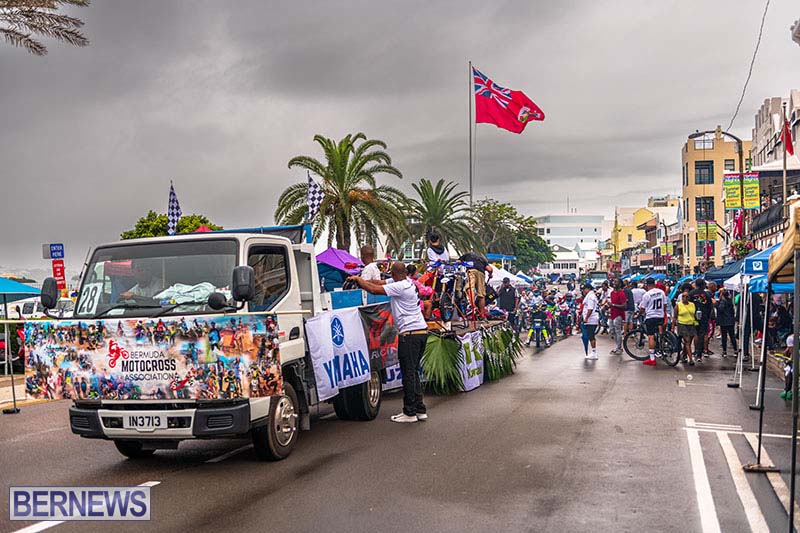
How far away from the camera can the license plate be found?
24.9 ft

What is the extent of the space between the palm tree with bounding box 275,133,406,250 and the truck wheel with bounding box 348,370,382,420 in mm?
21639

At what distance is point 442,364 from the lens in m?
13.5

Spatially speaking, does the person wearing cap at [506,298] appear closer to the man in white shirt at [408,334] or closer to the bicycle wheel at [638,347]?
the bicycle wheel at [638,347]

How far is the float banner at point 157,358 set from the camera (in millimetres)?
7375

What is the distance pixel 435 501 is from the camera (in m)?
6.71

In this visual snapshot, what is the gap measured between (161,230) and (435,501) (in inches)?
1407

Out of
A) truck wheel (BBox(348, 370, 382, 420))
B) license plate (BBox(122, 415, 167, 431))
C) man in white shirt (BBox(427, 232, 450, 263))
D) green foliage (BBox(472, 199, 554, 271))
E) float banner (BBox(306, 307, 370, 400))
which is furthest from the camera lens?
green foliage (BBox(472, 199, 554, 271))

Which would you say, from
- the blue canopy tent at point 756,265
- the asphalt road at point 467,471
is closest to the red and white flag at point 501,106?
the blue canopy tent at point 756,265

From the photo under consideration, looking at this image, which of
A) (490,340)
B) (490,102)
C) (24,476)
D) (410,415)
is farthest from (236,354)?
(490,102)

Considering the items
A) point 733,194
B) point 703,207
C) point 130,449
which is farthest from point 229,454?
point 703,207

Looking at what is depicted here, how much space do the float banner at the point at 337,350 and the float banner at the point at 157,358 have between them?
139cm

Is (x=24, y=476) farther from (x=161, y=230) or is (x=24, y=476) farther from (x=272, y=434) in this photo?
(x=161, y=230)

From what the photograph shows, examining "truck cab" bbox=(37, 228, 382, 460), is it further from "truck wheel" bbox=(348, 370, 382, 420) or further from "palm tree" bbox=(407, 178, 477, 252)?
"palm tree" bbox=(407, 178, 477, 252)

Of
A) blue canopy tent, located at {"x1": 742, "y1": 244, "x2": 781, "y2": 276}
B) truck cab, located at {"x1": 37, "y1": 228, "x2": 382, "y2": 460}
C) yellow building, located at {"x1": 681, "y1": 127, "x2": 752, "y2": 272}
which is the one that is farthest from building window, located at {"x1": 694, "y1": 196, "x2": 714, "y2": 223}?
truck cab, located at {"x1": 37, "y1": 228, "x2": 382, "y2": 460}
